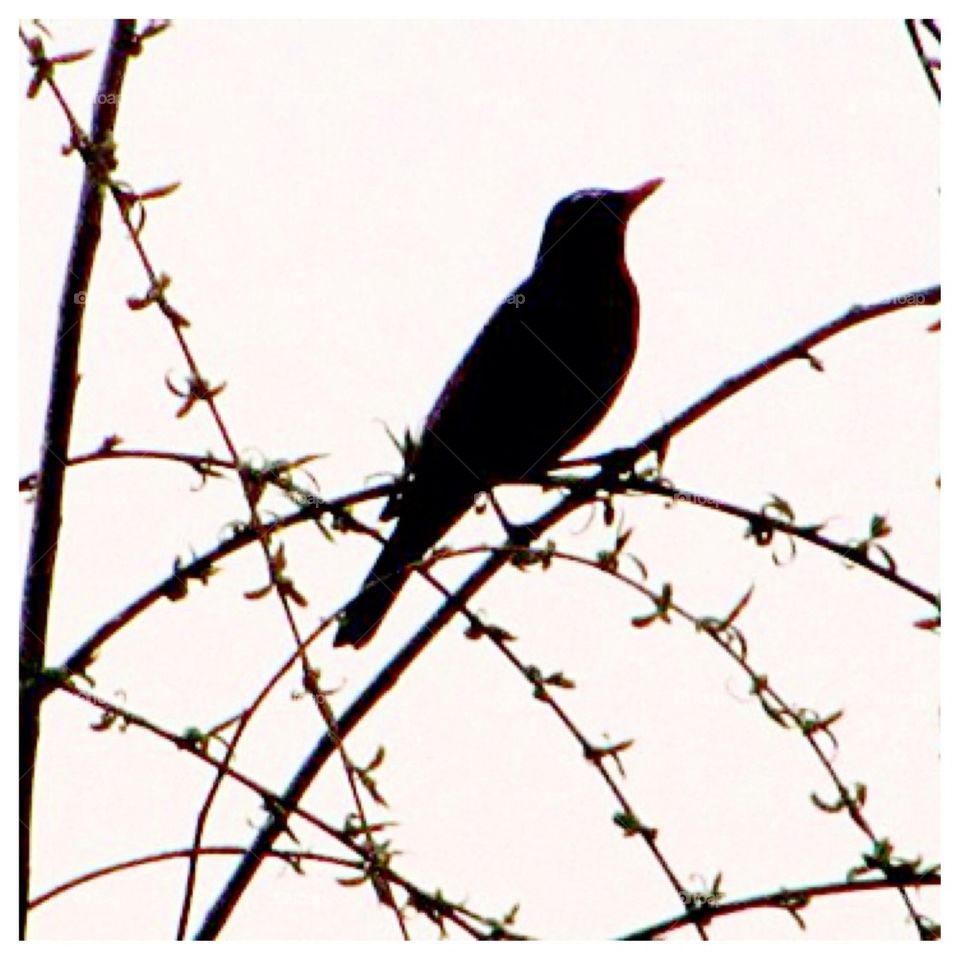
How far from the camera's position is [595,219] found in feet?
12.0

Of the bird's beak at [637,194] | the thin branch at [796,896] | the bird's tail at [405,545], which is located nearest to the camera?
the thin branch at [796,896]

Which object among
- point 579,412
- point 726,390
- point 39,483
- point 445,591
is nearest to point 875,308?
point 726,390

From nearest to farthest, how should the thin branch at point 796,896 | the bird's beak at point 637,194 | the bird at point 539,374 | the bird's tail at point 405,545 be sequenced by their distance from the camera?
the thin branch at point 796,896, the bird's tail at point 405,545, the bird at point 539,374, the bird's beak at point 637,194

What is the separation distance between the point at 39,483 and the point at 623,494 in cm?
82

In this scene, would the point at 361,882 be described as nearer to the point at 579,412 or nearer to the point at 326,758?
the point at 326,758

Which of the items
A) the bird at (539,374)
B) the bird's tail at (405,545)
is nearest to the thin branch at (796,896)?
the bird's tail at (405,545)

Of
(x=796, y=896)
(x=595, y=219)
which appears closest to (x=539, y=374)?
(x=595, y=219)

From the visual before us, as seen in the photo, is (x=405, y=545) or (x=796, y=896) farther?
(x=405, y=545)

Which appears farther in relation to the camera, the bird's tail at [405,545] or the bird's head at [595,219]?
the bird's head at [595,219]

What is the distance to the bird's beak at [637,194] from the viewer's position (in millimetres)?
3508

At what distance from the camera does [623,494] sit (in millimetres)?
2117

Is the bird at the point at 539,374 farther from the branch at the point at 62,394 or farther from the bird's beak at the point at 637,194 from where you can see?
the branch at the point at 62,394

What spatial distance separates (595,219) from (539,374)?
517 mm

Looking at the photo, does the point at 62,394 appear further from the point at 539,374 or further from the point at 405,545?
the point at 539,374
